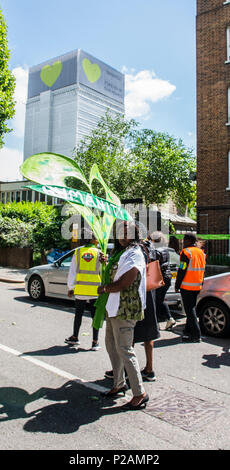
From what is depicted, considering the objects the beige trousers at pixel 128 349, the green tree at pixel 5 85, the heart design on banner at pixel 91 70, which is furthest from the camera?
the heart design on banner at pixel 91 70

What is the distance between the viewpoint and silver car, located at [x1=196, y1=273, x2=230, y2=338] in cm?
672

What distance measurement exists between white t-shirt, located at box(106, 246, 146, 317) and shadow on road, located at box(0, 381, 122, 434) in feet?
3.07

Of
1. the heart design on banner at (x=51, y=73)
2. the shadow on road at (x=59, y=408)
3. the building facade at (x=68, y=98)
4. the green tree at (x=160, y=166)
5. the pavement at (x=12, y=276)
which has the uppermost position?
the heart design on banner at (x=51, y=73)

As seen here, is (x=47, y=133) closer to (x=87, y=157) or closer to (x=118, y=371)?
(x=87, y=157)

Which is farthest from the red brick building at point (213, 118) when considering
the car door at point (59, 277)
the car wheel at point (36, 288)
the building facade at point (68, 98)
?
the building facade at point (68, 98)

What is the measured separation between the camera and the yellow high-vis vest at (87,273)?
19.5 feet

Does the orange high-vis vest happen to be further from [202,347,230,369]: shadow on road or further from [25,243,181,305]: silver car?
[25,243,181,305]: silver car

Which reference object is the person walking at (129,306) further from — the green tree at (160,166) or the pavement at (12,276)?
the green tree at (160,166)

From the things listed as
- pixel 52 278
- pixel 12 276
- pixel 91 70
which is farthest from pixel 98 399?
pixel 91 70

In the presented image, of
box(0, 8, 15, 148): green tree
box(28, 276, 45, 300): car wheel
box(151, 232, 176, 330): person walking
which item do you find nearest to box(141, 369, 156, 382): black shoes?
box(151, 232, 176, 330): person walking

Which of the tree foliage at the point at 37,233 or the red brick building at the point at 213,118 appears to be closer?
the red brick building at the point at 213,118

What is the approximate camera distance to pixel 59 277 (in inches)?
382

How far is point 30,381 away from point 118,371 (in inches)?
43.7
